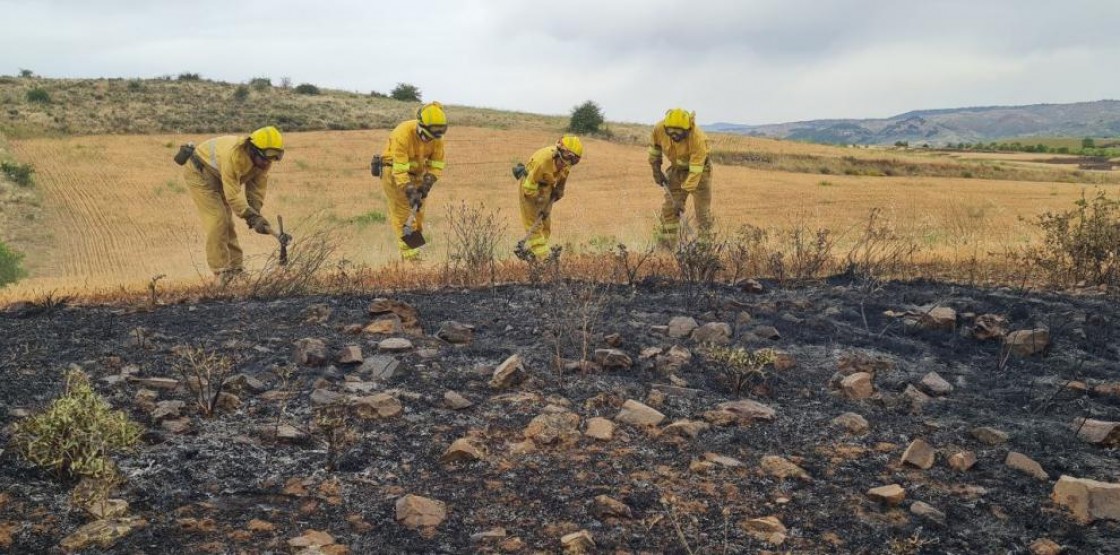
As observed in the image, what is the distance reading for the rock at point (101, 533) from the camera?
269 cm

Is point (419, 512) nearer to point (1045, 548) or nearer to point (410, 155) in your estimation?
point (1045, 548)

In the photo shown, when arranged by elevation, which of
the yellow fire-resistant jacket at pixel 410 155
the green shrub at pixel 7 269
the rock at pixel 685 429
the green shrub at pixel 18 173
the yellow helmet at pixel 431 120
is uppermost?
the yellow helmet at pixel 431 120

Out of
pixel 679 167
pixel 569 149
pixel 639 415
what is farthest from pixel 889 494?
pixel 679 167

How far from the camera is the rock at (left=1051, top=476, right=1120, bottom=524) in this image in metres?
3.02

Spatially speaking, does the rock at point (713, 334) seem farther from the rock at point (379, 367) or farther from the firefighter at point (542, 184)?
the firefighter at point (542, 184)

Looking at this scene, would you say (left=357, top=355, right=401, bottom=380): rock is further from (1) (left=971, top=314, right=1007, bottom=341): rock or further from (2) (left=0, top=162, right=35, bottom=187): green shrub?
(2) (left=0, top=162, right=35, bottom=187): green shrub

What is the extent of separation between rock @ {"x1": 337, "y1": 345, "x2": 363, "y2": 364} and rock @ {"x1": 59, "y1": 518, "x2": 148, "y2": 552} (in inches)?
71.2

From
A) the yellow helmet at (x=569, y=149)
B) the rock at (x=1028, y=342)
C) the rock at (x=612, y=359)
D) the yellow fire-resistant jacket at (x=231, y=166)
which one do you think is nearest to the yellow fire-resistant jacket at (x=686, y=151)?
the yellow helmet at (x=569, y=149)

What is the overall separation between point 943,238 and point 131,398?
10846 mm

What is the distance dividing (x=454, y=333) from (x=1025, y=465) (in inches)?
121

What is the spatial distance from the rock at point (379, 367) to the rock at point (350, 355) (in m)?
0.04

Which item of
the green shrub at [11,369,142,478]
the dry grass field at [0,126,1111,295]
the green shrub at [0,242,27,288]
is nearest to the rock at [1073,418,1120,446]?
the green shrub at [11,369,142,478]

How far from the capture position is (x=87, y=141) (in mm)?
29375

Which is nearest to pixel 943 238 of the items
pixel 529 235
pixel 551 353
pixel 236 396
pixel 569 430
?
pixel 529 235
